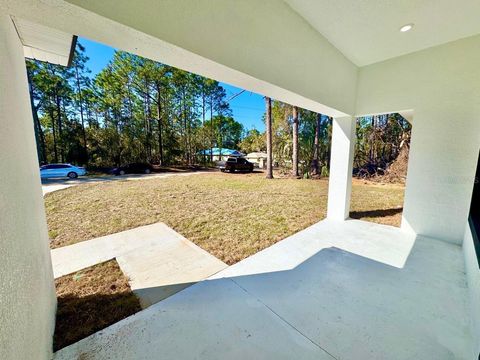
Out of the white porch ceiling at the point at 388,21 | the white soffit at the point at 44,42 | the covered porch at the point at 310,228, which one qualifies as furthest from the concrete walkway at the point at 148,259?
the white porch ceiling at the point at 388,21

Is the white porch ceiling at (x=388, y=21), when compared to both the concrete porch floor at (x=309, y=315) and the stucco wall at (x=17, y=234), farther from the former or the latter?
the concrete porch floor at (x=309, y=315)

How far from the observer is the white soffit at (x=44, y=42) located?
4.59 ft

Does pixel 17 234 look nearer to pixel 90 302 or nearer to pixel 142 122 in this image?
pixel 90 302

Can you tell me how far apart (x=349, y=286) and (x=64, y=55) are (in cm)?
376

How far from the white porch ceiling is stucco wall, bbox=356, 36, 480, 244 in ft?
0.96

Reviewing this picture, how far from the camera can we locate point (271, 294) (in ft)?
6.73

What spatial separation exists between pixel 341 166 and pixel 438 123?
1583mm

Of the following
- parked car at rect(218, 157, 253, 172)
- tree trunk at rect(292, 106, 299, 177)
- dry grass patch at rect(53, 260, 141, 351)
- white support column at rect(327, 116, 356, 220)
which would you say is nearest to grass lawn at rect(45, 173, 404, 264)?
white support column at rect(327, 116, 356, 220)

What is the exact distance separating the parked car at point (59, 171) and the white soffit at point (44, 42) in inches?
449

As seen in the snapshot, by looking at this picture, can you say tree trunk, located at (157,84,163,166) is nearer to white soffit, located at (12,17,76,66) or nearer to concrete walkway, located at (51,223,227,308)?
concrete walkway, located at (51,223,227,308)

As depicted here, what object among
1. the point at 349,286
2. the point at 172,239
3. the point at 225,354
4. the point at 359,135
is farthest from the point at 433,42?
the point at 359,135

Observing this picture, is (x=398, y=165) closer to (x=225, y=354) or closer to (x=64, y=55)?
(x=225, y=354)

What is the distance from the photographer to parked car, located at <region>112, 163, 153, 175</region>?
13.4 metres

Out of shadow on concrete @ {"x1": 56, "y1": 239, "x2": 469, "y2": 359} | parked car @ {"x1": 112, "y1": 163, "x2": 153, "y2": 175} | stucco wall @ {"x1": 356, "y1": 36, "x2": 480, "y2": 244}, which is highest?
stucco wall @ {"x1": 356, "y1": 36, "x2": 480, "y2": 244}
